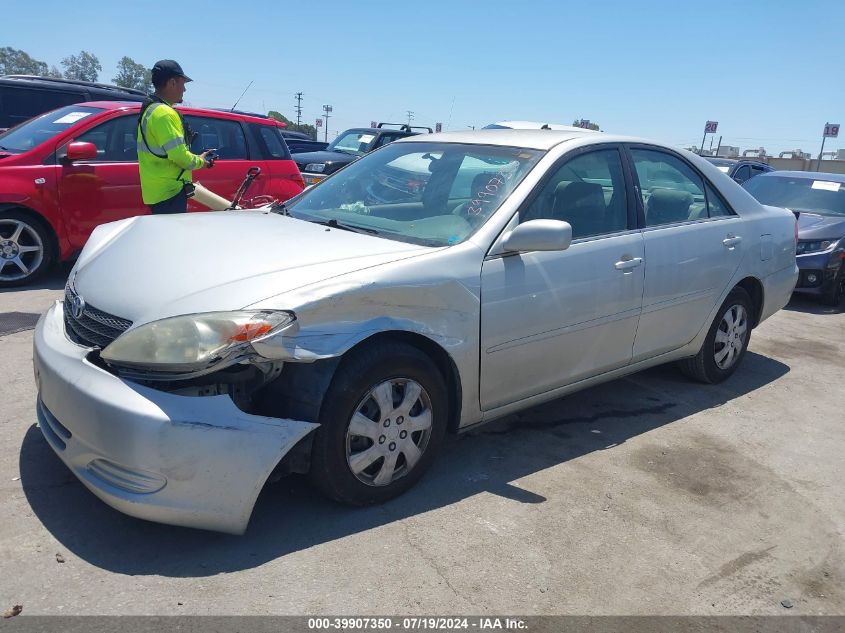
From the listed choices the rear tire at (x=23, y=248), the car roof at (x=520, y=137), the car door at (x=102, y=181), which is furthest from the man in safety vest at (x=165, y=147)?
the car roof at (x=520, y=137)

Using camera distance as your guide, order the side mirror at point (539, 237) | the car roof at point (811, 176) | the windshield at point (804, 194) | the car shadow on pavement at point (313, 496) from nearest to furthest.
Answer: the car shadow on pavement at point (313, 496)
the side mirror at point (539, 237)
the windshield at point (804, 194)
the car roof at point (811, 176)

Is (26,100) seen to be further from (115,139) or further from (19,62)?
(19,62)

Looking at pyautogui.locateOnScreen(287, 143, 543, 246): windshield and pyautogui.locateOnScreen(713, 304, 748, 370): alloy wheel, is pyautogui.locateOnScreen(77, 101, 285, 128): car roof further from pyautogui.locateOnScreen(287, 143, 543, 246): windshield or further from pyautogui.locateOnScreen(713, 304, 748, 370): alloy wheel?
pyautogui.locateOnScreen(713, 304, 748, 370): alloy wheel

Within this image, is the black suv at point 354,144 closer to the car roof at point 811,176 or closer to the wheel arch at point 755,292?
the car roof at point 811,176

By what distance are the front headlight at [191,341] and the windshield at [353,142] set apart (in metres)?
12.6

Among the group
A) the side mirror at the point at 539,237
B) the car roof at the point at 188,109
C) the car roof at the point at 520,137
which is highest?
the car roof at the point at 188,109

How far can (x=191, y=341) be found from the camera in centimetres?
266

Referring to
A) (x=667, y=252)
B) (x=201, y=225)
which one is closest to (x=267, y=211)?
(x=201, y=225)

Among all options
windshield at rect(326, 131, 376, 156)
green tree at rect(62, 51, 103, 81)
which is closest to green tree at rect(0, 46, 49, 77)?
green tree at rect(62, 51, 103, 81)

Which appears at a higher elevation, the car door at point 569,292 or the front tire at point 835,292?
the car door at point 569,292

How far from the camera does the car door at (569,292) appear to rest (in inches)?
138

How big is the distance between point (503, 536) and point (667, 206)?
96.8 inches

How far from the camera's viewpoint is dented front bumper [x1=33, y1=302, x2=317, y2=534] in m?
2.57

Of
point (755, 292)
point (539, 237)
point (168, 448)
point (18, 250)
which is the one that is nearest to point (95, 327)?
point (168, 448)
